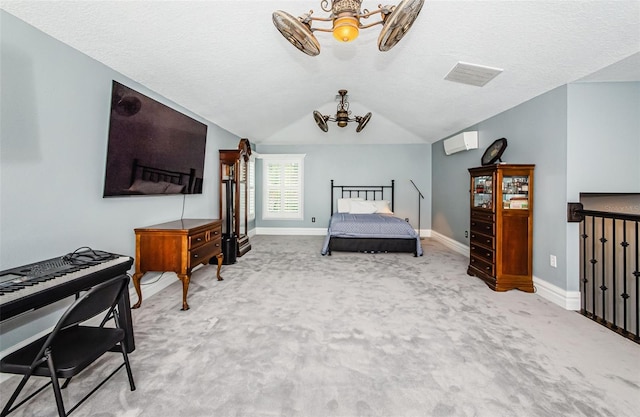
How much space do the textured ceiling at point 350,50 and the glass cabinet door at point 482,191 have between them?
41.8 inches

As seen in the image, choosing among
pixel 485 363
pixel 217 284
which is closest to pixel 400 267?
pixel 485 363

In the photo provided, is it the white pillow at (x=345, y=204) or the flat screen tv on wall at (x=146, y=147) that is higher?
the flat screen tv on wall at (x=146, y=147)

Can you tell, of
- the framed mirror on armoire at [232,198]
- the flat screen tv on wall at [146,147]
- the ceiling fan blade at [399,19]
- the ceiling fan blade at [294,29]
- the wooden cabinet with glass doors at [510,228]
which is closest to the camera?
the ceiling fan blade at [399,19]

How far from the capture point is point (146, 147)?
9.00ft

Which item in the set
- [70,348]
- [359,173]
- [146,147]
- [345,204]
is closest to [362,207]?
[345,204]

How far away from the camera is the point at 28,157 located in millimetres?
1852

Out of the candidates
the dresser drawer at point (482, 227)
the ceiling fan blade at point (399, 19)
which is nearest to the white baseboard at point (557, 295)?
the dresser drawer at point (482, 227)

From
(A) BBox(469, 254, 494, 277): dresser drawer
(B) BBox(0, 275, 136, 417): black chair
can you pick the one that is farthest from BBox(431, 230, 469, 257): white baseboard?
(B) BBox(0, 275, 136, 417): black chair

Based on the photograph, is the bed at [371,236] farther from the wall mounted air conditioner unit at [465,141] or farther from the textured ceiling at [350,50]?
the textured ceiling at [350,50]

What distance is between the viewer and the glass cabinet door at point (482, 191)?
337 centimetres

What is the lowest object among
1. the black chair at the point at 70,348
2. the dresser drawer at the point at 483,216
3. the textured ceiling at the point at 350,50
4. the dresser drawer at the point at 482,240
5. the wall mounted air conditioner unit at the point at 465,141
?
the black chair at the point at 70,348

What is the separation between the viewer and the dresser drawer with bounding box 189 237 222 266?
9.28ft

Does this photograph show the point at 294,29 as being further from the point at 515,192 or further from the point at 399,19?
the point at 515,192

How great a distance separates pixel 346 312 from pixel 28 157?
9.15 feet
